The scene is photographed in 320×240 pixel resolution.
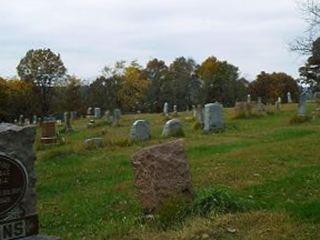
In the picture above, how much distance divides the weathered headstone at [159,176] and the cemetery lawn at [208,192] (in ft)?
0.82

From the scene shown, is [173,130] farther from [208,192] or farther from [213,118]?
[208,192]

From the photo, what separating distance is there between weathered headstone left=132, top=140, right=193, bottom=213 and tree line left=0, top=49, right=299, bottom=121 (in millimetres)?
56137

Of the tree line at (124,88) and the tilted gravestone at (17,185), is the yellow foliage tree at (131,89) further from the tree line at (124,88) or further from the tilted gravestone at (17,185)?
the tilted gravestone at (17,185)

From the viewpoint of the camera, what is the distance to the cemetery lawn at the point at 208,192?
318 inches

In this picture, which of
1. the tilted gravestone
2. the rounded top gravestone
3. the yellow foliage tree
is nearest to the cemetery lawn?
the tilted gravestone

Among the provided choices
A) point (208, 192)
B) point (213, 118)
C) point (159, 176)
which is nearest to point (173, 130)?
point (213, 118)

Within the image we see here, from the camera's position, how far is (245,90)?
73188mm

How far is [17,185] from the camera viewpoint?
19.8 ft

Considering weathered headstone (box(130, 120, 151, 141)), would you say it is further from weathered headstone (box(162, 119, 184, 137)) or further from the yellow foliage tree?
the yellow foliage tree

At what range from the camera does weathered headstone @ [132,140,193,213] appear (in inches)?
378

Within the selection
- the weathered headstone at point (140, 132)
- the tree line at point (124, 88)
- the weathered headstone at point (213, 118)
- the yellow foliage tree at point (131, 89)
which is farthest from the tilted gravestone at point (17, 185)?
the yellow foliage tree at point (131, 89)

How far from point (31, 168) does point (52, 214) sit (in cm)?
520

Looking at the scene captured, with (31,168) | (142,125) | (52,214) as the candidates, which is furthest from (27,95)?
(31,168)

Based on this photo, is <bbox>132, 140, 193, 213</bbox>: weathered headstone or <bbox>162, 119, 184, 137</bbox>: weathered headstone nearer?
<bbox>132, 140, 193, 213</bbox>: weathered headstone
